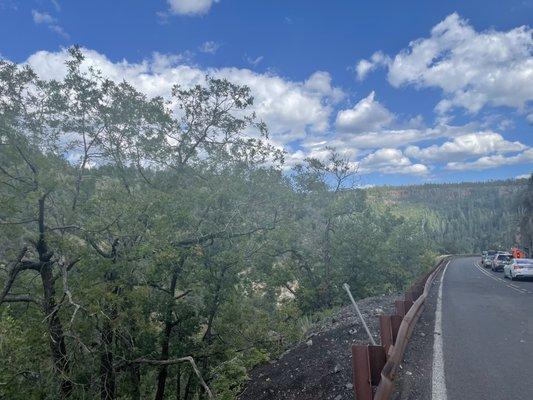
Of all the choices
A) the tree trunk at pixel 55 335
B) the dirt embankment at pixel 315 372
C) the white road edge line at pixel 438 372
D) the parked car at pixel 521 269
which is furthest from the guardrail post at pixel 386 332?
the parked car at pixel 521 269

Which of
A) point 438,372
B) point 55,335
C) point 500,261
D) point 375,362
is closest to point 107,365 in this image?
point 55,335

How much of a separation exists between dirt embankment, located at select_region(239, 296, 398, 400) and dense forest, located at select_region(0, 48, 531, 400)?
0.78 metres

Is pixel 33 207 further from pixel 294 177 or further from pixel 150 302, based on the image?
pixel 294 177

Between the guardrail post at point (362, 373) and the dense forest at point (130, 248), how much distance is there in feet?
14.3

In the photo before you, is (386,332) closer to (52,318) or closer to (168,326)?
(52,318)

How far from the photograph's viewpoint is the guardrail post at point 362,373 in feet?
12.0

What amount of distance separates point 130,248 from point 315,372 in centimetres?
586

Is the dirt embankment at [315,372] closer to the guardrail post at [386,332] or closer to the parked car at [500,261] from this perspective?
the guardrail post at [386,332]

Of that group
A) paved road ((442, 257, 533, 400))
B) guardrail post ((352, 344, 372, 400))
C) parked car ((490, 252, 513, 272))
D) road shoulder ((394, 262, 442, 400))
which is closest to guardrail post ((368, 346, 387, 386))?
guardrail post ((352, 344, 372, 400))

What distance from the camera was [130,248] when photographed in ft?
33.9

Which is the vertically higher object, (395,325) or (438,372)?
(395,325)

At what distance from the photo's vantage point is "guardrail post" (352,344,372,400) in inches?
144

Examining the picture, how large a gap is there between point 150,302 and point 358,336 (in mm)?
6070

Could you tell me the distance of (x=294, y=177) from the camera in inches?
922
